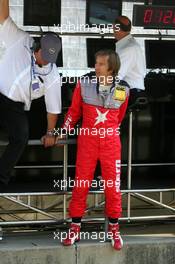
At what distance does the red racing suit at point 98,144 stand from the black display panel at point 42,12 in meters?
3.02

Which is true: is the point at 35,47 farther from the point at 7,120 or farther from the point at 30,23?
the point at 30,23

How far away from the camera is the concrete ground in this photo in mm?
4129

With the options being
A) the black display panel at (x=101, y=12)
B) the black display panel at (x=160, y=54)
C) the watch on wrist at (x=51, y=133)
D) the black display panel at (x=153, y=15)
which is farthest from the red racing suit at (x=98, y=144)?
the black display panel at (x=160, y=54)

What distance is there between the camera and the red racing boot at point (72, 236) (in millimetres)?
4191

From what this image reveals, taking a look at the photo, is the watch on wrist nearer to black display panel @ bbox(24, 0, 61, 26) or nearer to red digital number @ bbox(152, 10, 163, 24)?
red digital number @ bbox(152, 10, 163, 24)

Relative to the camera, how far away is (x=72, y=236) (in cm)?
422

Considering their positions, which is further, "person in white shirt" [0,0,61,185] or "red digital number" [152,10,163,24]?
"red digital number" [152,10,163,24]

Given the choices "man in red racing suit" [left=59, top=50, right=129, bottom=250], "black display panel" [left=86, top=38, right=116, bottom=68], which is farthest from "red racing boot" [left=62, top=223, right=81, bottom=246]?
"black display panel" [left=86, top=38, right=116, bottom=68]

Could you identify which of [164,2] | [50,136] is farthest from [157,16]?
[50,136]

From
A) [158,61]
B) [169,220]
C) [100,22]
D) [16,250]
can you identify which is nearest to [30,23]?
[100,22]

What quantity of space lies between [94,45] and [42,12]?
1149 millimetres

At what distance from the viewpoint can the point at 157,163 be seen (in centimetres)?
574

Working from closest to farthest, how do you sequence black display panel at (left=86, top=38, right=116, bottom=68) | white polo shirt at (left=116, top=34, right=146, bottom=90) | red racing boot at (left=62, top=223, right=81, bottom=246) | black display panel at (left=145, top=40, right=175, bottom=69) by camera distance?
red racing boot at (left=62, top=223, right=81, bottom=246) → white polo shirt at (left=116, top=34, right=146, bottom=90) → black display panel at (left=86, top=38, right=116, bottom=68) → black display panel at (left=145, top=40, right=175, bottom=69)

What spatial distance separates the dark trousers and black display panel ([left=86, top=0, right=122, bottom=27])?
2.82 m
